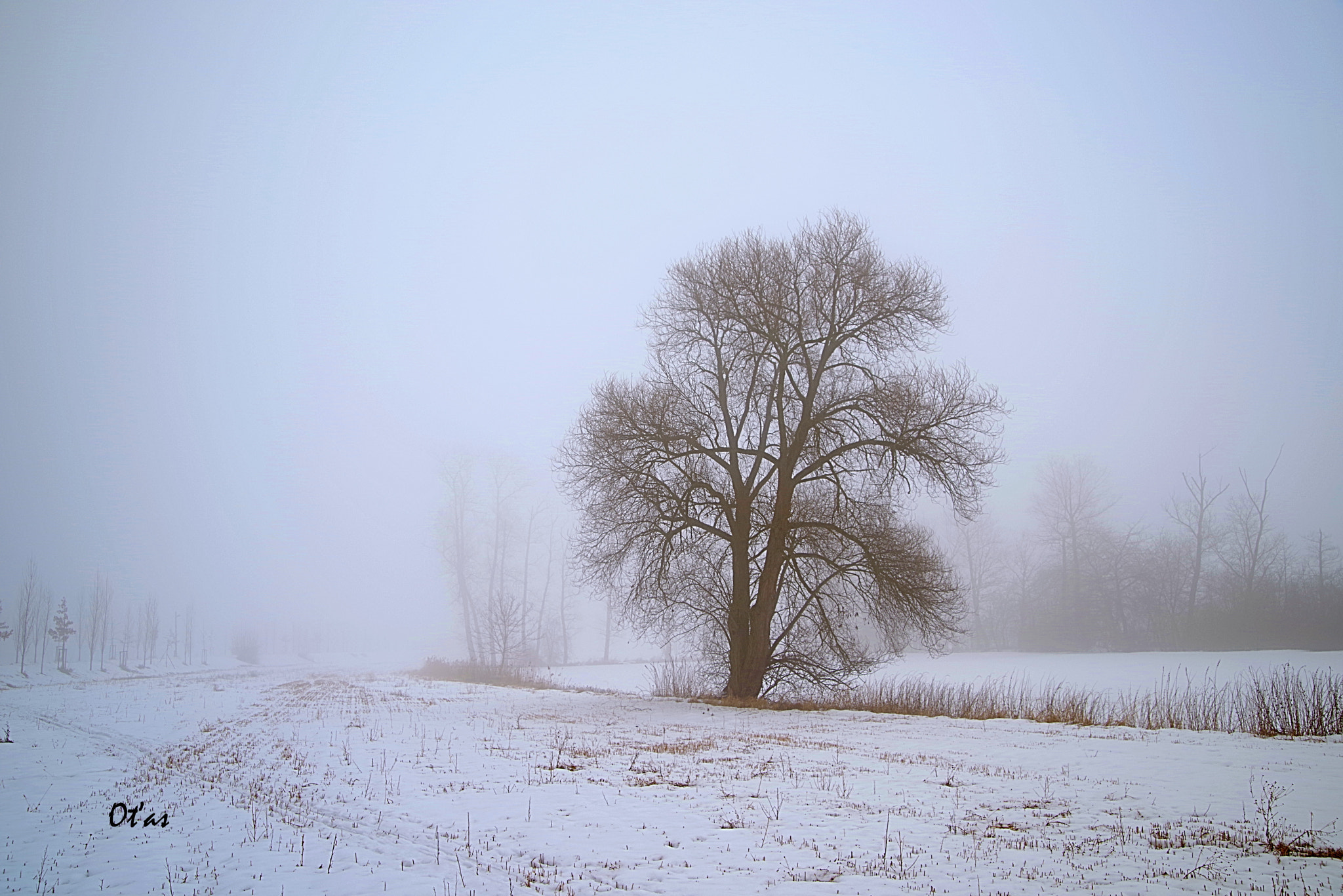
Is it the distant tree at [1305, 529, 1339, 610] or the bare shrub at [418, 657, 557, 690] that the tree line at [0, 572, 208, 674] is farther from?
the distant tree at [1305, 529, 1339, 610]

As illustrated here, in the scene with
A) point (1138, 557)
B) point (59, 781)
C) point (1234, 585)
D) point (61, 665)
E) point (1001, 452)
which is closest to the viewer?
point (59, 781)

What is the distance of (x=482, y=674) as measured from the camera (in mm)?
38062

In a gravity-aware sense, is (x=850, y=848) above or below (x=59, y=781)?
above

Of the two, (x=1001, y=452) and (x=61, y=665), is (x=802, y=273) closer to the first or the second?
(x=1001, y=452)

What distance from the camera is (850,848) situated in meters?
5.80

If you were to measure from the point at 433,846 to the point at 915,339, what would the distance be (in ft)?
53.9

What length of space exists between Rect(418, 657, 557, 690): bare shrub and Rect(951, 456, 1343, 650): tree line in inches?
831

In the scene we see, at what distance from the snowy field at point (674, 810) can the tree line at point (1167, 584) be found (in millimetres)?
22563

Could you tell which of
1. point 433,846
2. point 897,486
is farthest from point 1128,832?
point 897,486

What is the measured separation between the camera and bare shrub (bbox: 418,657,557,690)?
3359 cm

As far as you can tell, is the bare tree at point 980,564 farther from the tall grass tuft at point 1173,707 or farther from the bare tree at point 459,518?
the bare tree at point 459,518

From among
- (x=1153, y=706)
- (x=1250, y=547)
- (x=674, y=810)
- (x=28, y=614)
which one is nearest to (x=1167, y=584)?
(x=1250, y=547)
